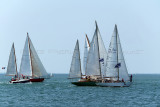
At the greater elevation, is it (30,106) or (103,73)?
(103,73)

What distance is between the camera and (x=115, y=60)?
7612 cm

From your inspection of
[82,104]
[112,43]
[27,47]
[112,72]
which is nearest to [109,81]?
[112,72]

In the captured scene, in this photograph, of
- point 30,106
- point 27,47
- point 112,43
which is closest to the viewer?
point 30,106

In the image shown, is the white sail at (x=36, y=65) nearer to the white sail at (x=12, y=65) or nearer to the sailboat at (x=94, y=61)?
the white sail at (x=12, y=65)

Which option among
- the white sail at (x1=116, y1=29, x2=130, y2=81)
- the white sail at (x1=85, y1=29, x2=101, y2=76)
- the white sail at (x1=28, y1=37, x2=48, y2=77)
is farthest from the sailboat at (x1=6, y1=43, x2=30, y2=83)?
the white sail at (x1=116, y1=29, x2=130, y2=81)

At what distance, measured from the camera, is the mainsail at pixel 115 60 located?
7581 cm

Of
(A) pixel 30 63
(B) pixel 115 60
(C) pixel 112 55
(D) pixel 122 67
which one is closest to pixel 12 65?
(A) pixel 30 63

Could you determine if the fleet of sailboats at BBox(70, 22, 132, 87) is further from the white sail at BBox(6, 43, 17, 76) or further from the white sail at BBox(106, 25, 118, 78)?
the white sail at BBox(6, 43, 17, 76)

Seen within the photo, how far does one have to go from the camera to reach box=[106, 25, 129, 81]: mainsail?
249ft

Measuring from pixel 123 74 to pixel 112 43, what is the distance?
7.11 m

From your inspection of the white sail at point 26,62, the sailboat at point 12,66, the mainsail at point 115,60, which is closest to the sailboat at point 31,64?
the white sail at point 26,62

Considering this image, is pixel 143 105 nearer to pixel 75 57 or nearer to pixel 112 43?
pixel 112 43

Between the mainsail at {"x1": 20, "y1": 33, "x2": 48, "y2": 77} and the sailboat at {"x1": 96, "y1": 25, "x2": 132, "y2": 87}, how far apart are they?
33407 millimetres

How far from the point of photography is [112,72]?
3009 inches
